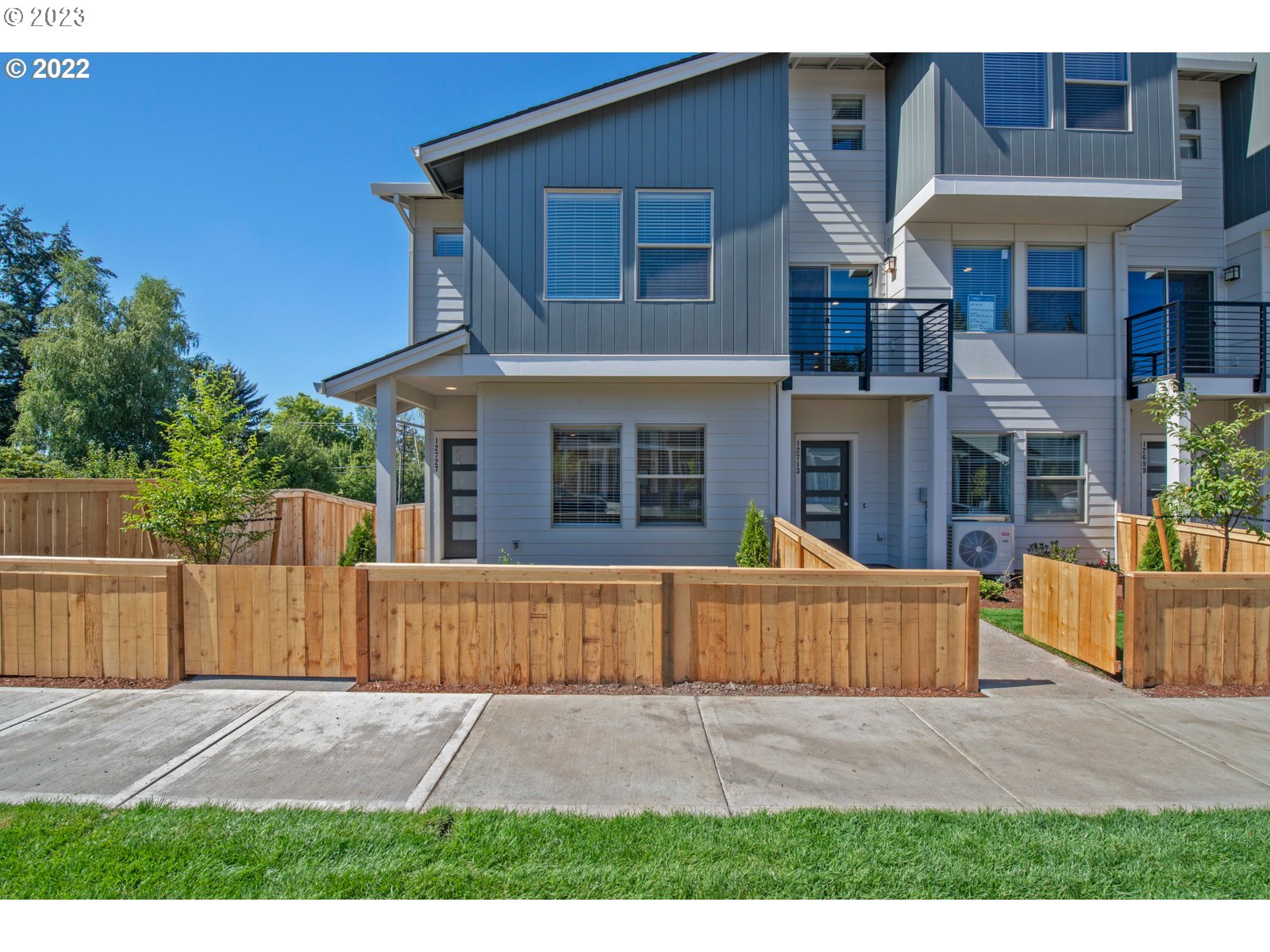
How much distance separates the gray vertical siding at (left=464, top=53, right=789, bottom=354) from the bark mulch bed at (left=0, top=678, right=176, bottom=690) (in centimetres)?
539

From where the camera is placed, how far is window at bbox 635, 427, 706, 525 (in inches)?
370

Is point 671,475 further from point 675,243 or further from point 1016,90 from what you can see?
point 1016,90

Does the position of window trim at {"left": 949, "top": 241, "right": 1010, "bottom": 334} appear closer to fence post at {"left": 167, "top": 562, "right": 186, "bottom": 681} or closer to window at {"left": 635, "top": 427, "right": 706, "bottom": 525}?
window at {"left": 635, "top": 427, "right": 706, "bottom": 525}

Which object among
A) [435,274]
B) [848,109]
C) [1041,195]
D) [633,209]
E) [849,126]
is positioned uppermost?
[848,109]

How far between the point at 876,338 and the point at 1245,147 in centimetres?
791

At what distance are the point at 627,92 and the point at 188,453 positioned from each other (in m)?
7.34

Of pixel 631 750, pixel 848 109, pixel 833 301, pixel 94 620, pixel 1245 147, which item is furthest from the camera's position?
pixel 848 109

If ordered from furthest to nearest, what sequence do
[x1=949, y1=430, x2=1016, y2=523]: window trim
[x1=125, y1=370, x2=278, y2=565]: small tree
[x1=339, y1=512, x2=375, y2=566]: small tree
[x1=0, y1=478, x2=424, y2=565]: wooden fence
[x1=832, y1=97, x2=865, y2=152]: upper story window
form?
1. [x1=832, y1=97, x2=865, y2=152]: upper story window
2. [x1=949, y1=430, x2=1016, y2=523]: window trim
3. [x1=339, y1=512, x2=375, y2=566]: small tree
4. [x1=0, y1=478, x2=424, y2=565]: wooden fence
5. [x1=125, y1=370, x2=278, y2=565]: small tree

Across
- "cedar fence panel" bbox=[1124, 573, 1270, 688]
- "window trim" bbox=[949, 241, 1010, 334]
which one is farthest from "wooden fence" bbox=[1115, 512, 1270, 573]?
"window trim" bbox=[949, 241, 1010, 334]

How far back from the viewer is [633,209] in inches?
354

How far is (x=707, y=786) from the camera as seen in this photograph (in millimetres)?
3664

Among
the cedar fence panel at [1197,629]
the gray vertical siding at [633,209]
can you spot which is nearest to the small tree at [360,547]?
the gray vertical siding at [633,209]

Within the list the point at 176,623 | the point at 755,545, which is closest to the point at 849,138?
the point at 755,545

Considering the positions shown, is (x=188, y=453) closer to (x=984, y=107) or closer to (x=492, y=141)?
(x=492, y=141)
